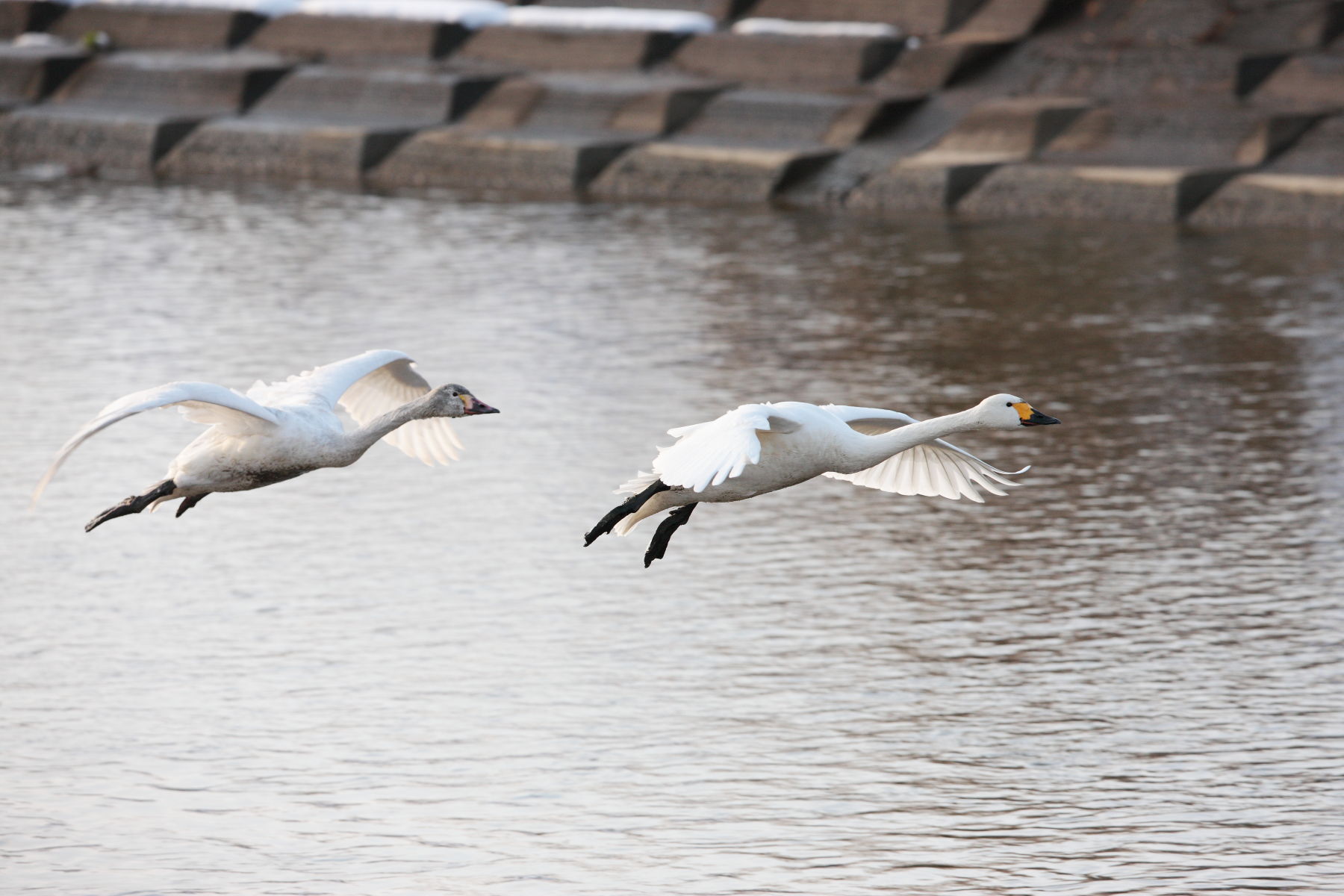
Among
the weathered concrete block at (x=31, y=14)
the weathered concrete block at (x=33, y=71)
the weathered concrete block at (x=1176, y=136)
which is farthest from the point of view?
the weathered concrete block at (x=31, y=14)

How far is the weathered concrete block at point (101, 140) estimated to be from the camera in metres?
38.0

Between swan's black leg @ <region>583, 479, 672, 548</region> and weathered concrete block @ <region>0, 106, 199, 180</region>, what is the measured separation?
2749 cm

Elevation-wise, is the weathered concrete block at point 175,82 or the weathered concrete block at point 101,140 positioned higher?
the weathered concrete block at point 175,82

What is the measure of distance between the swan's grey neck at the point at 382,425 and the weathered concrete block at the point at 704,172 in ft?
71.0

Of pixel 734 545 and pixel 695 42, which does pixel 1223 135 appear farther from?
pixel 734 545

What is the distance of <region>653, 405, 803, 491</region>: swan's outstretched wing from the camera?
10.6 m

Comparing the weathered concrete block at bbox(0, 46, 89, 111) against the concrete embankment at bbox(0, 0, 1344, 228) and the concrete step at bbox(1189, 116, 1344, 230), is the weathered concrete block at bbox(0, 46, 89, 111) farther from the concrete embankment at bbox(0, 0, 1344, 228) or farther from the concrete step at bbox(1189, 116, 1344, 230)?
the concrete step at bbox(1189, 116, 1344, 230)

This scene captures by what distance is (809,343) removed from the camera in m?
25.2

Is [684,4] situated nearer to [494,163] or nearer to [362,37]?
[494,163]

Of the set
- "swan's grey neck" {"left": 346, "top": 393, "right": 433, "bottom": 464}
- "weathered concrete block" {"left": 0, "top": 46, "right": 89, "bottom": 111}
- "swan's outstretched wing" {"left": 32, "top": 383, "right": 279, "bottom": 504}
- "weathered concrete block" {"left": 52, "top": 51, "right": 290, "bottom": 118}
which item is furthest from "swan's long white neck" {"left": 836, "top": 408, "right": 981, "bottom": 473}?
→ "weathered concrete block" {"left": 0, "top": 46, "right": 89, "bottom": 111}

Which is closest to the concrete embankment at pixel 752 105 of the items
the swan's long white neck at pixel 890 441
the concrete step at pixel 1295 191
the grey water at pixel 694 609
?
the concrete step at pixel 1295 191

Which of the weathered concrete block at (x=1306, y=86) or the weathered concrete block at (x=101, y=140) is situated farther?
the weathered concrete block at (x=101, y=140)

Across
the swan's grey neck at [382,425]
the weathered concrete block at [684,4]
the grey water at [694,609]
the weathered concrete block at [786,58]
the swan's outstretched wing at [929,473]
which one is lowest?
the grey water at [694,609]

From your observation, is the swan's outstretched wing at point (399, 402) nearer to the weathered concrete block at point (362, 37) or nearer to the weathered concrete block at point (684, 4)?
the weathered concrete block at point (684, 4)
